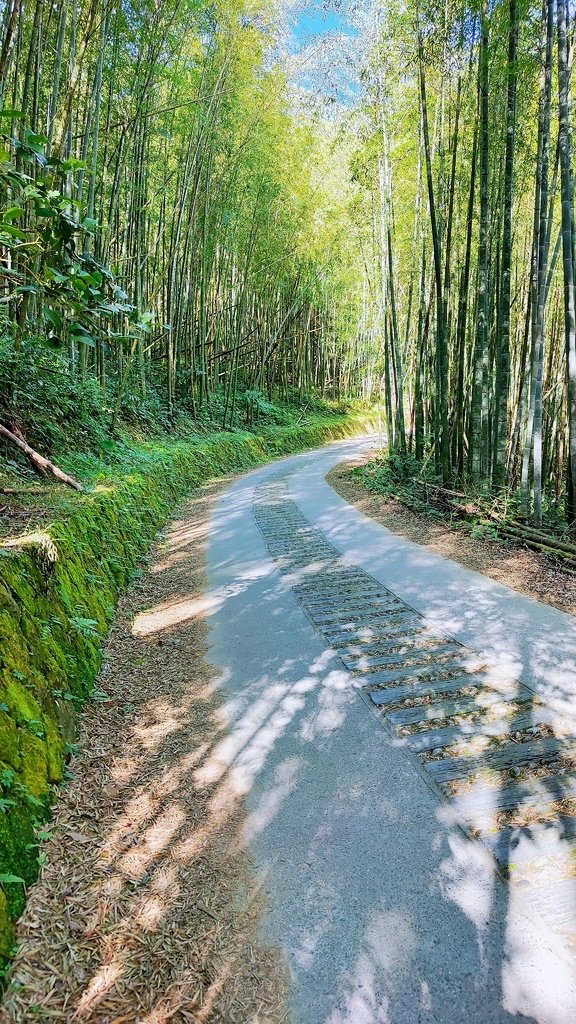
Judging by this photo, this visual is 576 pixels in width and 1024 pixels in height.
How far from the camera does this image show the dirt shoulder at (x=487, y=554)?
14.3 ft

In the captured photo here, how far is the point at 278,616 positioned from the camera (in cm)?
395

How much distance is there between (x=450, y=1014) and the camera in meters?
1.44

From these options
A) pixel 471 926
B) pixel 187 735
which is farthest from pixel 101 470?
pixel 471 926

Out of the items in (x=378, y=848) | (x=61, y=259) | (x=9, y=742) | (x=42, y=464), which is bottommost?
(x=378, y=848)

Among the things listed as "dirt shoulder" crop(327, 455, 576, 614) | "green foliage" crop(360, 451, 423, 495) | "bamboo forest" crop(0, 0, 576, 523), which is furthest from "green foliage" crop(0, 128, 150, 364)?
"green foliage" crop(360, 451, 423, 495)

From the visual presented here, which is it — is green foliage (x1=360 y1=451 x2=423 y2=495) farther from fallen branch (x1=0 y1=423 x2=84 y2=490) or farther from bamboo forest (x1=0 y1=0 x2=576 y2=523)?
fallen branch (x1=0 y1=423 x2=84 y2=490)

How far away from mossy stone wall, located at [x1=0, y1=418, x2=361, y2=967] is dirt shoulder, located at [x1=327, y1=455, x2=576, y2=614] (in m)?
3.02

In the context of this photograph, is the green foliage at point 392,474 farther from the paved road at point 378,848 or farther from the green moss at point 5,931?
the green moss at point 5,931

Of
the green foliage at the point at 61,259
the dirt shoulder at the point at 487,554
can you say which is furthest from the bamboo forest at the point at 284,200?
the dirt shoulder at the point at 487,554

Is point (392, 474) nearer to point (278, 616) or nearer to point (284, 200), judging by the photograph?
point (278, 616)

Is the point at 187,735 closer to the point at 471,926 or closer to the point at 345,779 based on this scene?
the point at 345,779

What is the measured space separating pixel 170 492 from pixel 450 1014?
6.73 meters

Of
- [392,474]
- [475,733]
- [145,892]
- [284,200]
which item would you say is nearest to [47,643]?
[145,892]

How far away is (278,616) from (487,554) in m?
2.44
